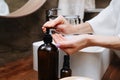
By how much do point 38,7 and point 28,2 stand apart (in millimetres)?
79

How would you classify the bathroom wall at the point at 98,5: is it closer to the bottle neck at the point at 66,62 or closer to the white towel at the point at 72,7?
the white towel at the point at 72,7

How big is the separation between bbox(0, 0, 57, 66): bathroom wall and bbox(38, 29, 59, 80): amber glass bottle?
316 millimetres

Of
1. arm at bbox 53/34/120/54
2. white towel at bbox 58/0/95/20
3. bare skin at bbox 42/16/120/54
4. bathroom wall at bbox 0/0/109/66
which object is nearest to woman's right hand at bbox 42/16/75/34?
bare skin at bbox 42/16/120/54

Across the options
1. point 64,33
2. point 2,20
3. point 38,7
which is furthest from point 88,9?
point 2,20

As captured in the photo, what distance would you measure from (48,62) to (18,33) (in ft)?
1.27

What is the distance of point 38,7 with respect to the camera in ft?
3.74

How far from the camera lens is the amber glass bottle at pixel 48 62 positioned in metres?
0.72

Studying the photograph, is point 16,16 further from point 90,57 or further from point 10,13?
point 90,57

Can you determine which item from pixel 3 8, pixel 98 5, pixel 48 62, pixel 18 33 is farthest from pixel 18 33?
pixel 98 5

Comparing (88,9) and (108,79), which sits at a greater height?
Answer: (88,9)

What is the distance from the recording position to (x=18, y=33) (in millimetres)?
1049

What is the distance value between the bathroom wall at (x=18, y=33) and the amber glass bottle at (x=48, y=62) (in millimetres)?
316

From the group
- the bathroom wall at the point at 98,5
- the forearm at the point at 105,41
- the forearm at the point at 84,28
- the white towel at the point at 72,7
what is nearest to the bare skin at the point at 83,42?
the forearm at the point at 105,41

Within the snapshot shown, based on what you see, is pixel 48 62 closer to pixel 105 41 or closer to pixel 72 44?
pixel 72 44
